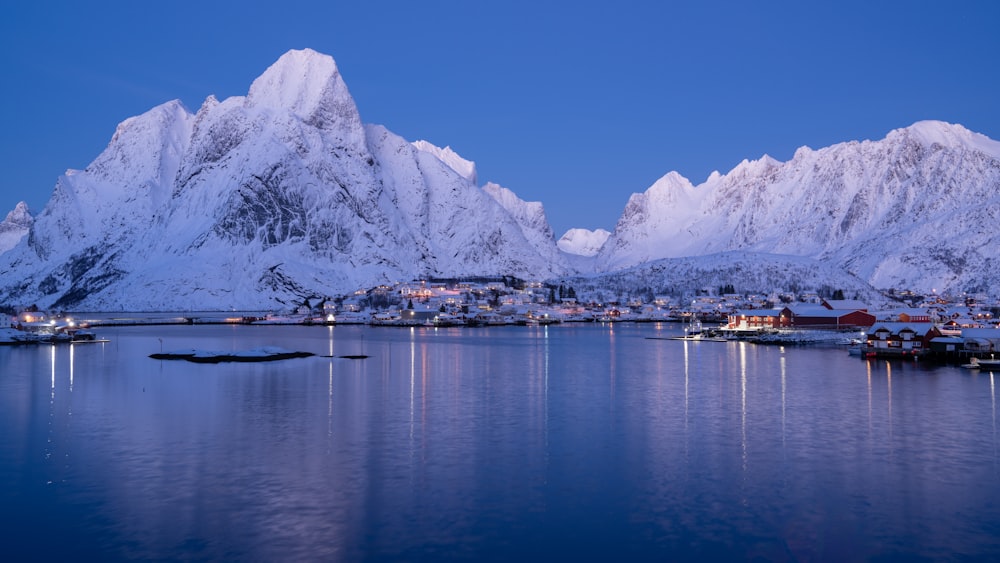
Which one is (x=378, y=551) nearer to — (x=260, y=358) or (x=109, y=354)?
(x=260, y=358)

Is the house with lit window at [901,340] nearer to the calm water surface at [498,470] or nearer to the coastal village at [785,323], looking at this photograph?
the coastal village at [785,323]

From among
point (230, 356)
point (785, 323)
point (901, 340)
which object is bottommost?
point (230, 356)

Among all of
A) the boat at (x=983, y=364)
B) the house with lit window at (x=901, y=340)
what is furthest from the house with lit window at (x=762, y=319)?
the boat at (x=983, y=364)

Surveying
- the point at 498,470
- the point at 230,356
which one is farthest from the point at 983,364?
the point at 230,356

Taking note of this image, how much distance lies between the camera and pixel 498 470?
2573 cm

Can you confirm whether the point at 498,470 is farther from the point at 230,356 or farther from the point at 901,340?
the point at 901,340

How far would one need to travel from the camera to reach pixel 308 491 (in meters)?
22.8

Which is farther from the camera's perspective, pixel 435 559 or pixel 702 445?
pixel 702 445

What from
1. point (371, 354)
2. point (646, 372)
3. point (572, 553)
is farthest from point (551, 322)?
point (572, 553)

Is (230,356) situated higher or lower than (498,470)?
higher

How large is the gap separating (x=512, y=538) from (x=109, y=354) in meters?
69.3

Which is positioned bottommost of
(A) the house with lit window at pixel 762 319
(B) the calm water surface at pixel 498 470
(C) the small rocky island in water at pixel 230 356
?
(B) the calm water surface at pixel 498 470

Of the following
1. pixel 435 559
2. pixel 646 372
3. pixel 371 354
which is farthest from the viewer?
pixel 371 354

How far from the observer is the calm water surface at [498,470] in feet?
61.6
